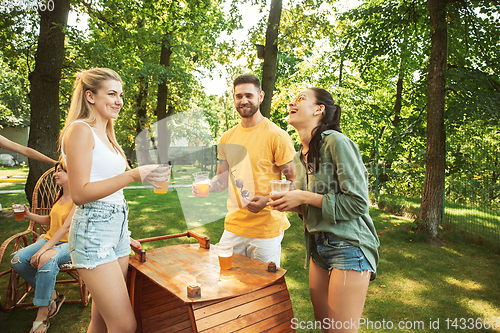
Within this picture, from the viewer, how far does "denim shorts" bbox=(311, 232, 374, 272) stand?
1.55 meters

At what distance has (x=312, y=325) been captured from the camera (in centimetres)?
310

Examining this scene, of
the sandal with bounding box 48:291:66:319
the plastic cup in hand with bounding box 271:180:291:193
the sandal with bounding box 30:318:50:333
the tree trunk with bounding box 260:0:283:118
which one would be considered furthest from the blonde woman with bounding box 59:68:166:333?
the tree trunk with bounding box 260:0:283:118

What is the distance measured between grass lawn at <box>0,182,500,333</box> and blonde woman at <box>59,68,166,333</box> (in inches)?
28.8

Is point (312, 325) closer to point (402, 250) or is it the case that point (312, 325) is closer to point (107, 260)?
point (107, 260)

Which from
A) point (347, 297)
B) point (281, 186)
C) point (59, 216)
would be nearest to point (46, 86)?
point (59, 216)

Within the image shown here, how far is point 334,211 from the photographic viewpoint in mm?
1564

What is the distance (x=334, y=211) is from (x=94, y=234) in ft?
4.30

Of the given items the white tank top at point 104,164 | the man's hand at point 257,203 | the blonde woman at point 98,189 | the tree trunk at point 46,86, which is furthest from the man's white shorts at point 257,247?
the tree trunk at point 46,86

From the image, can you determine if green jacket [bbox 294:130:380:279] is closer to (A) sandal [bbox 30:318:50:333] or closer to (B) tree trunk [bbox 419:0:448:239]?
(A) sandal [bbox 30:318:50:333]

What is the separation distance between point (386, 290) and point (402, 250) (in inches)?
70.1

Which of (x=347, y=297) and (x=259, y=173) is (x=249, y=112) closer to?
(x=259, y=173)

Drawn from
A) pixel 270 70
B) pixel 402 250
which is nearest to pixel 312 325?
pixel 402 250

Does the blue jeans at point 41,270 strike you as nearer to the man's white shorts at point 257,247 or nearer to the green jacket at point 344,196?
the man's white shorts at point 257,247

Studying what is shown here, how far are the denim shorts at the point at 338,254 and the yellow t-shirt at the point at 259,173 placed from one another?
74 centimetres
